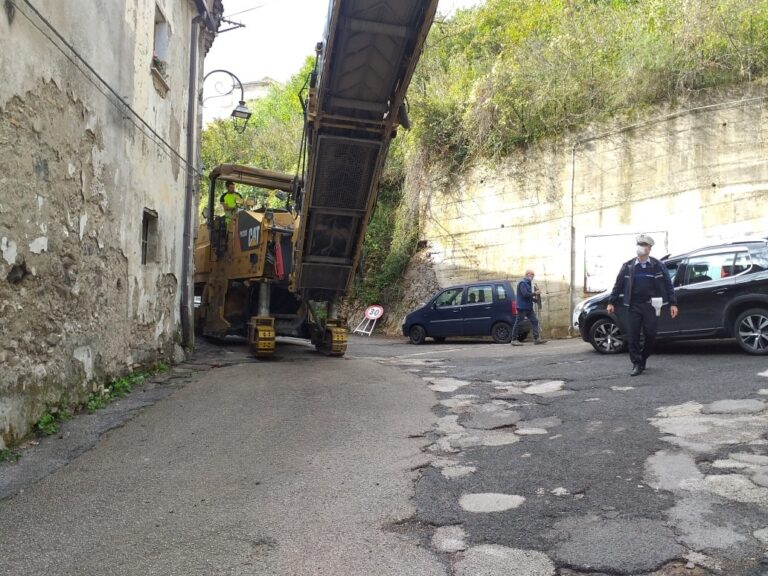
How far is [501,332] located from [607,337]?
531 centimetres

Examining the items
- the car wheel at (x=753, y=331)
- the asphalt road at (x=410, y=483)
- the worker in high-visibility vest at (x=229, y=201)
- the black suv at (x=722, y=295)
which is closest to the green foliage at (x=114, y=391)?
the asphalt road at (x=410, y=483)

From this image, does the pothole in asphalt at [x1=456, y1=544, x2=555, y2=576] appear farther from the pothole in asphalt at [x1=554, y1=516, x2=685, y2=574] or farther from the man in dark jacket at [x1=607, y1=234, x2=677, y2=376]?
the man in dark jacket at [x1=607, y1=234, x2=677, y2=376]

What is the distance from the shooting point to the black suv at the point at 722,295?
9.09 meters

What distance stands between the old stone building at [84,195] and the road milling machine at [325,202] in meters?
2.03

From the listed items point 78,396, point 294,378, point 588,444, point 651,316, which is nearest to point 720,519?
point 588,444

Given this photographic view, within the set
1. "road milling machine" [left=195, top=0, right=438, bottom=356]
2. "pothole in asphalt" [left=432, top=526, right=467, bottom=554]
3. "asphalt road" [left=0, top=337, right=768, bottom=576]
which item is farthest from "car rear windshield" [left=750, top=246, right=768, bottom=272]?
"pothole in asphalt" [left=432, top=526, right=467, bottom=554]

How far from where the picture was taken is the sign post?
21677mm

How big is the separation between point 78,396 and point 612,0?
21.2 meters

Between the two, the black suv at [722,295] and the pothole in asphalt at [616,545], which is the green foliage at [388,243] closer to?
the black suv at [722,295]

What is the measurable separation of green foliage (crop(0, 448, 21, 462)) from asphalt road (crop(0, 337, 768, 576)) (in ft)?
0.24

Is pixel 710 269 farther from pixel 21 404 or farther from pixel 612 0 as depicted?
pixel 612 0

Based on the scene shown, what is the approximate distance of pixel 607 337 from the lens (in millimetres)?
10773

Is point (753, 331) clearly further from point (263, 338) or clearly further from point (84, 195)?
point (84, 195)

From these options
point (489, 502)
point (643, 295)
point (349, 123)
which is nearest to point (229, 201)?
point (349, 123)
